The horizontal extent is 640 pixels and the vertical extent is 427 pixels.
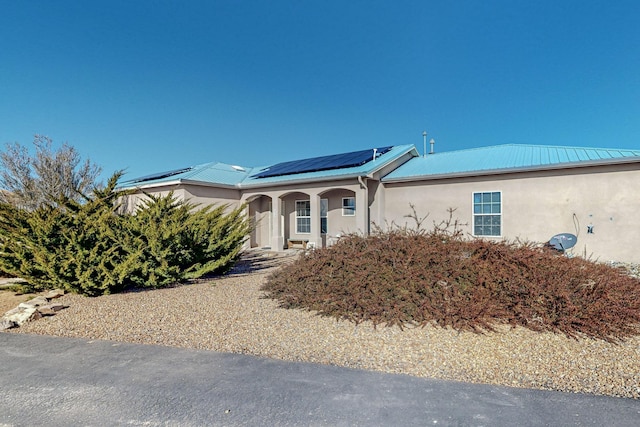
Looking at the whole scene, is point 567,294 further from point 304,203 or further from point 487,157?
point 304,203

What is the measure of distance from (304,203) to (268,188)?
6.59 ft

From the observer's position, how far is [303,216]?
55.4ft

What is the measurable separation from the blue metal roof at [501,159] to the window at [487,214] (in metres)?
0.99

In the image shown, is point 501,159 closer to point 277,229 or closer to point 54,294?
point 277,229

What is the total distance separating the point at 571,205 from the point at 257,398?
456 inches

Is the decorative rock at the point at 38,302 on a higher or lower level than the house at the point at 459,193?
lower

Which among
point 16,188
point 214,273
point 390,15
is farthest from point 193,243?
point 16,188

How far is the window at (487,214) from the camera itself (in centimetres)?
1179

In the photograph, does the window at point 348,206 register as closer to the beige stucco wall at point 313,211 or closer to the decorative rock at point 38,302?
the beige stucco wall at point 313,211

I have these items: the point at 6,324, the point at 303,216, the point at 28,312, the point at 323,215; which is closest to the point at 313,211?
the point at 323,215

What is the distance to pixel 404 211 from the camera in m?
13.8

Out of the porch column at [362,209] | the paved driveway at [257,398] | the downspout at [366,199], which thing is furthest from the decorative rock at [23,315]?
the downspout at [366,199]

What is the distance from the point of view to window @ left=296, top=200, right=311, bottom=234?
1667cm

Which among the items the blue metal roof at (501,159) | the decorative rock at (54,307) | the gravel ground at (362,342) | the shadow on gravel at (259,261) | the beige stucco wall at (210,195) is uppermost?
the blue metal roof at (501,159)
